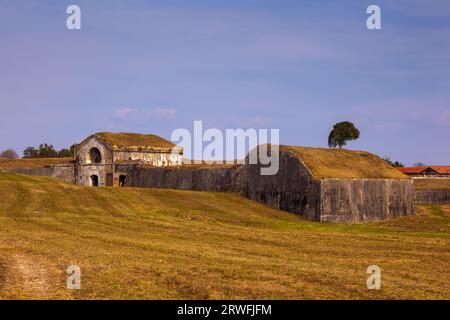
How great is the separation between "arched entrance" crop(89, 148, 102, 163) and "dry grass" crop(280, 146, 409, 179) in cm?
2793

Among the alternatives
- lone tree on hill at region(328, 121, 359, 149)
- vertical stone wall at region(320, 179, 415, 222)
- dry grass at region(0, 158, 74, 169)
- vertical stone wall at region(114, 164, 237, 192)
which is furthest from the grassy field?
lone tree on hill at region(328, 121, 359, 149)

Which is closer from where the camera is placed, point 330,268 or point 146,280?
point 146,280

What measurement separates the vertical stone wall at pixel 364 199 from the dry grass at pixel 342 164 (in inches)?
26.1

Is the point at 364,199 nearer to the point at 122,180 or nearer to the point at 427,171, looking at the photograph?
the point at 122,180

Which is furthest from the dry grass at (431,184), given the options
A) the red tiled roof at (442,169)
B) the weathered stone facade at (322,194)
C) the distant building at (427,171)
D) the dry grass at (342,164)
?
the red tiled roof at (442,169)

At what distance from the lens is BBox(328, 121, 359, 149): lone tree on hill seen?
396 ft

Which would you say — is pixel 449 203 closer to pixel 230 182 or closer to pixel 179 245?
pixel 230 182

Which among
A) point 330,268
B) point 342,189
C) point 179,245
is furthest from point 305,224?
point 330,268

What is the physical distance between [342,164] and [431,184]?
30919mm

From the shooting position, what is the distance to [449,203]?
6944 cm

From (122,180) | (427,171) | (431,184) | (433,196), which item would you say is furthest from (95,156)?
(427,171)

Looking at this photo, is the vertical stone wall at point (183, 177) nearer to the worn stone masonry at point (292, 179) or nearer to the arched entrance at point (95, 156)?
the worn stone masonry at point (292, 179)

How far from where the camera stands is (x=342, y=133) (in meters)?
122
